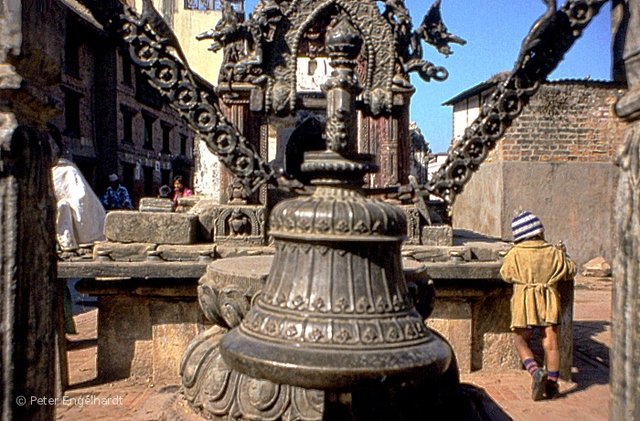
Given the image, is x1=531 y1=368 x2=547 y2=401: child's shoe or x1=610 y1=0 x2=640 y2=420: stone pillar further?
x1=531 y1=368 x2=547 y2=401: child's shoe

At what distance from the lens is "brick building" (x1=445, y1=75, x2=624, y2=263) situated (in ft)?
42.4

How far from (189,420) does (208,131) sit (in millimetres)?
3638

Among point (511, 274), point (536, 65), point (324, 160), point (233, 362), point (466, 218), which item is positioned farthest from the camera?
point (466, 218)

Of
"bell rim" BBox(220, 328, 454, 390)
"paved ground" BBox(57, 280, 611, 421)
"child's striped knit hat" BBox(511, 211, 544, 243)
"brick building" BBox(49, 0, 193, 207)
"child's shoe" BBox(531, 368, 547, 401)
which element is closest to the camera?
"bell rim" BBox(220, 328, 454, 390)

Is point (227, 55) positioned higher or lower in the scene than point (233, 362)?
higher

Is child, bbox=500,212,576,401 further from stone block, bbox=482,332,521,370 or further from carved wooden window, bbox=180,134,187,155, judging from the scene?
carved wooden window, bbox=180,134,187,155

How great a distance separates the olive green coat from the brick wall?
25.7 ft

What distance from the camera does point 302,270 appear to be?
72.4 inches

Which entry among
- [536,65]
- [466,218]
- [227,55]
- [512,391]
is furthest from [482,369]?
[466,218]

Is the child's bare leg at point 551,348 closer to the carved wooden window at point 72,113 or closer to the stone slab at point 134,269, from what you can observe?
the stone slab at point 134,269

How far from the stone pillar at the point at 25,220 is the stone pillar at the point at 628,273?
73.9 inches

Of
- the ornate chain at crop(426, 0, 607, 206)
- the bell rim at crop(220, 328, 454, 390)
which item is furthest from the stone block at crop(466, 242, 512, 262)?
the bell rim at crop(220, 328, 454, 390)

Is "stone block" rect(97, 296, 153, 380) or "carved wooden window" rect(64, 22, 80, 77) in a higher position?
"carved wooden window" rect(64, 22, 80, 77)

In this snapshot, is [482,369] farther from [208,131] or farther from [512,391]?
[208,131]
